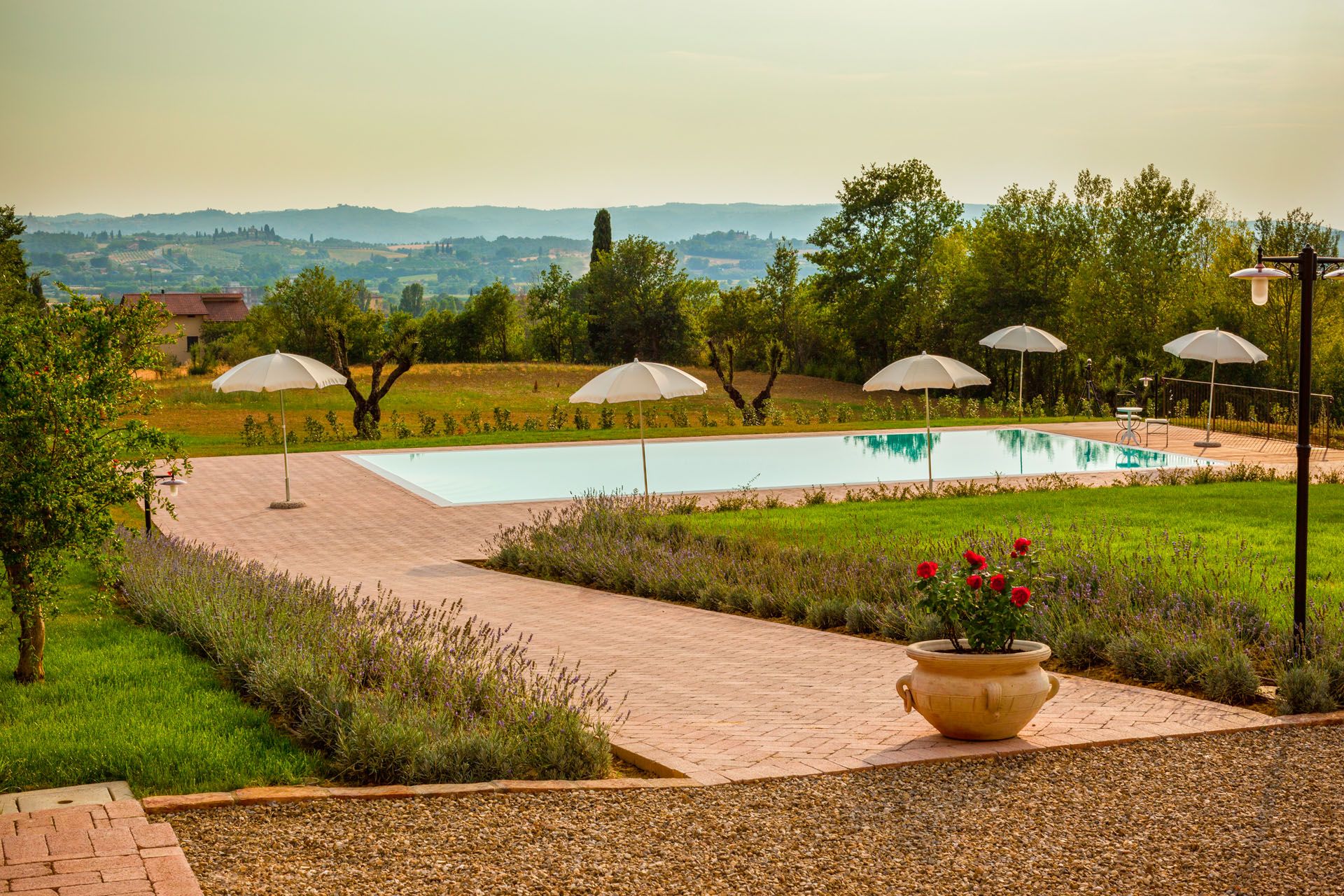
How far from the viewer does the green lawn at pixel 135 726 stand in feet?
16.3

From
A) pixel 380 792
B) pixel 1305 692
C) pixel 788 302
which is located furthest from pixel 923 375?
pixel 788 302

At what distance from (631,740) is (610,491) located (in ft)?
43.2

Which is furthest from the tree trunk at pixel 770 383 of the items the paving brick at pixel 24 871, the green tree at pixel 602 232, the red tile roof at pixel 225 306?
the red tile roof at pixel 225 306

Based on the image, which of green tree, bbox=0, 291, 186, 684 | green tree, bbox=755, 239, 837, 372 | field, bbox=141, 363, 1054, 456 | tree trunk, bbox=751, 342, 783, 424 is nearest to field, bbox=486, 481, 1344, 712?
green tree, bbox=0, 291, 186, 684

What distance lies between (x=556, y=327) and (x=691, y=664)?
55.1 m

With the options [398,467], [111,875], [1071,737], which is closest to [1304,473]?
[1071,737]

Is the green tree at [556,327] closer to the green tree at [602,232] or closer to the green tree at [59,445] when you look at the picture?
the green tree at [602,232]

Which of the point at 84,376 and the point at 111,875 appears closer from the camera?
the point at 111,875

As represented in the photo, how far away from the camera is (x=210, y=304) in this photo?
91.6m

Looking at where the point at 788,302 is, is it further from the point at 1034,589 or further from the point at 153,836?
the point at 153,836

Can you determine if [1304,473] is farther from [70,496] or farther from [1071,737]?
[70,496]

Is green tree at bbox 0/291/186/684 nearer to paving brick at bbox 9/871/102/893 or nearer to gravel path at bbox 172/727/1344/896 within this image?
gravel path at bbox 172/727/1344/896

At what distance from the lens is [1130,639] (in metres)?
7.16

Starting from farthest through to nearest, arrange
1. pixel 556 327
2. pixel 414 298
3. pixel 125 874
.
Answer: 1. pixel 414 298
2. pixel 556 327
3. pixel 125 874
